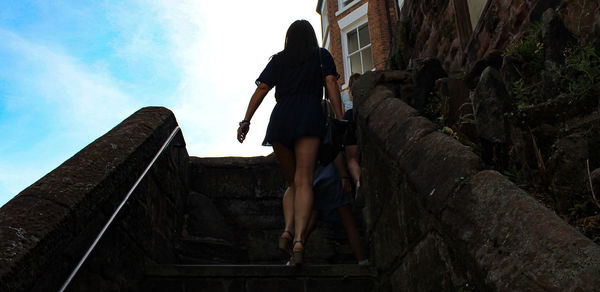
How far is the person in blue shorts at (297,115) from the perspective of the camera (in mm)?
3307

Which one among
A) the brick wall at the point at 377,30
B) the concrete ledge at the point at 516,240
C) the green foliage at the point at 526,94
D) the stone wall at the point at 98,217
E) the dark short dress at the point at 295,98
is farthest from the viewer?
the brick wall at the point at 377,30

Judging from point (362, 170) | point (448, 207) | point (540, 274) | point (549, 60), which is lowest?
point (540, 274)

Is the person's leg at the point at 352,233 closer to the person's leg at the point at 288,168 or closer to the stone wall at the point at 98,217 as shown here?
the person's leg at the point at 288,168

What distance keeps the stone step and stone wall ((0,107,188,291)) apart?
1.02ft

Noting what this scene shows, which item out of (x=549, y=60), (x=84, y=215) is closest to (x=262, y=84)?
(x=84, y=215)

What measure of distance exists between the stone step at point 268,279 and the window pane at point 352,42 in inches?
607

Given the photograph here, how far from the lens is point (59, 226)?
207 centimetres

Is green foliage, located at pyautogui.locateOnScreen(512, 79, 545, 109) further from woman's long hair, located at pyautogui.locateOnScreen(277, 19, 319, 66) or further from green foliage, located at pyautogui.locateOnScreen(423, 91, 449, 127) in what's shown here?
woman's long hair, located at pyautogui.locateOnScreen(277, 19, 319, 66)

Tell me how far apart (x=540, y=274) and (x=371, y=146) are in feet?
5.89

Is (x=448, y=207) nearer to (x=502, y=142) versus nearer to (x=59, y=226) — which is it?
(x=502, y=142)

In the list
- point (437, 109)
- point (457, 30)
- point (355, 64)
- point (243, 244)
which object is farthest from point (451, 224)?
point (355, 64)

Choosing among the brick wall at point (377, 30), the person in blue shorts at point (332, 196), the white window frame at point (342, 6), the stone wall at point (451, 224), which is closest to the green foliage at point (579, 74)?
the stone wall at point (451, 224)

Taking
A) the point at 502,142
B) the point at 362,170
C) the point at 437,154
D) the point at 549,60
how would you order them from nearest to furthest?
the point at 437,154 < the point at 502,142 < the point at 549,60 < the point at 362,170

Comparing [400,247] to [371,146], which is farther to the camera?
[371,146]
